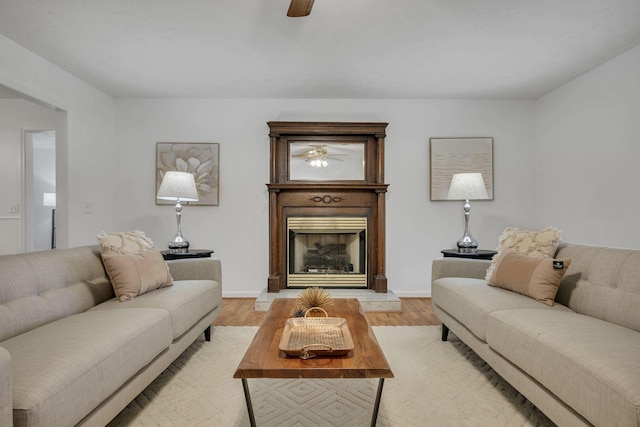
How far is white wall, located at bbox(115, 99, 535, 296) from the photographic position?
14.3 feet

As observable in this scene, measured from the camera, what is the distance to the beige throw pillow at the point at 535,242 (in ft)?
7.64

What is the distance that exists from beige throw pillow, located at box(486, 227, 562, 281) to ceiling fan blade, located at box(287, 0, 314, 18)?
6.69ft

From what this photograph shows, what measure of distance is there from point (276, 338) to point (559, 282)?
66.6 inches

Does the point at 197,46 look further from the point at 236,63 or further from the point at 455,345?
the point at 455,345

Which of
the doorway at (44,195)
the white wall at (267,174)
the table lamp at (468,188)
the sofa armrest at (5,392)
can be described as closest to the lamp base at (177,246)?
the white wall at (267,174)

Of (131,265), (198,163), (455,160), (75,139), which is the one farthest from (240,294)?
(455,160)

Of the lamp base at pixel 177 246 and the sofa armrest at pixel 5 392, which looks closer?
the sofa armrest at pixel 5 392

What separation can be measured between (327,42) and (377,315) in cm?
258

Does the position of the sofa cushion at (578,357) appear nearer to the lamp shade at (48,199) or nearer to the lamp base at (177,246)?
the lamp base at (177,246)

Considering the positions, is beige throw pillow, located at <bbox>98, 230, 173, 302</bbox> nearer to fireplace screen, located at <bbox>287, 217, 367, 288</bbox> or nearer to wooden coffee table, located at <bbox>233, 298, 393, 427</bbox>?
wooden coffee table, located at <bbox>233, 298, 393, 427</bbox>

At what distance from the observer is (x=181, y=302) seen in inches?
85.6

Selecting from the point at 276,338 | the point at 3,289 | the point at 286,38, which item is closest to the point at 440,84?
the point at 286,38

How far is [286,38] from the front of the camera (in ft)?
9.50

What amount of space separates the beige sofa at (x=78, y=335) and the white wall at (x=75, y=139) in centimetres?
172
